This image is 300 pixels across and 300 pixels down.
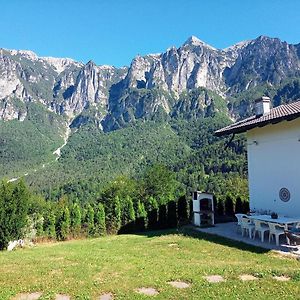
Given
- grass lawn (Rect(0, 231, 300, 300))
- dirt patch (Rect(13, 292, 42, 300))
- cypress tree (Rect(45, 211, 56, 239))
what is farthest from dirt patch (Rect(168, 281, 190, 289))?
cypress tree (Rect(45, 211, 56, 239))

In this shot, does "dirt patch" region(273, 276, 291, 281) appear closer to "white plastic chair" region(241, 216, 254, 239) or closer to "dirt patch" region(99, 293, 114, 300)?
"dirt patch" region(99, 293, 114, 300)

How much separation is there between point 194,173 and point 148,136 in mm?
79058

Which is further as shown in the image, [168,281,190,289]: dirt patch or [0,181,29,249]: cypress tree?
[0,181,29,249]: cypress tree

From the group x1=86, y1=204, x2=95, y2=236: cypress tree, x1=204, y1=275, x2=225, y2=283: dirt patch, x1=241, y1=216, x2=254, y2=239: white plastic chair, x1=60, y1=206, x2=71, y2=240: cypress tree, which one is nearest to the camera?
x1=204, y1=275, x2=225, y2=283: dirt patch

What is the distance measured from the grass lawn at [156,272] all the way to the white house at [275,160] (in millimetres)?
3196

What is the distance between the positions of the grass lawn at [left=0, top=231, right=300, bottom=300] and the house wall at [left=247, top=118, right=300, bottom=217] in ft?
10.6

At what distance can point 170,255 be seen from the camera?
32.7 ft

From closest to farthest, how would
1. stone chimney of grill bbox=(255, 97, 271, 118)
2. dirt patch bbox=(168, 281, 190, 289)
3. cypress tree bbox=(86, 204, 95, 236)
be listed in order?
dirt patch bbox=(168, 281, 190, 289) < stone chimney of grill bbox=(255, 97, 271, 118) < cypress tree bbox=(86, 204, 95, 236)

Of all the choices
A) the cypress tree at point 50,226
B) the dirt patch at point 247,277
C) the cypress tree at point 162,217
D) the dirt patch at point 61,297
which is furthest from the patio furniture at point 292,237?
the cypress tree at point 50,226

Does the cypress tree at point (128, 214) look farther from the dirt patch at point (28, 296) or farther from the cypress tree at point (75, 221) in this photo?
the dirt patch at point (28, 296)

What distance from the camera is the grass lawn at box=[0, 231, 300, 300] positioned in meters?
6.44

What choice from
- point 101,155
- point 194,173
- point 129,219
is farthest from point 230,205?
point 101,155

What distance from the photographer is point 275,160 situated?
13.5 metres

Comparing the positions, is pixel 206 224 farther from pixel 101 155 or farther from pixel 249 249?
pixel 101 155
